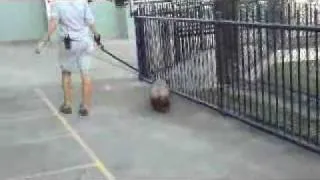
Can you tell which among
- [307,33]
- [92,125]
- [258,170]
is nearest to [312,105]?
[307,33]

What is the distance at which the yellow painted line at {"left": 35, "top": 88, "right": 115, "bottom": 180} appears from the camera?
5.37 metres

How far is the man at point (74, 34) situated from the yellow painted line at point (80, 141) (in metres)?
0.40

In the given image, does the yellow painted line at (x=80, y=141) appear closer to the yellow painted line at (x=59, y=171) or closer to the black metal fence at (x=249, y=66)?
the yellow painted line at (x=59, y=171)

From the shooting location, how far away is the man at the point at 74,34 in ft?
24.3

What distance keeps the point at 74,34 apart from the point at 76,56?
1.06ft

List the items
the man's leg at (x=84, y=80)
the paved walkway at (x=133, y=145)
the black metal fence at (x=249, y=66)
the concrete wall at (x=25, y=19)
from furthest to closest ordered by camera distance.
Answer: the concrete wall at (x=25, y=19)
the man's leg at (x=84, y=80)
the black metal fence at (x=249, y=66)
the paved walkway at (x=133, y=145)

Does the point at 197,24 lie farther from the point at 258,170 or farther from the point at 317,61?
the point at 258,170

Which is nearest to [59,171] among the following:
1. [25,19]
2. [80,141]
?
[80,141]

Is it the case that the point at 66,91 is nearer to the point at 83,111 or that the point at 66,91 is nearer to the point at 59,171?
the point at 83,111

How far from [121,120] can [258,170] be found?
2661mm

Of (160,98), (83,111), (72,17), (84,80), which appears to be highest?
(72,17)

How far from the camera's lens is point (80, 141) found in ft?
21.3

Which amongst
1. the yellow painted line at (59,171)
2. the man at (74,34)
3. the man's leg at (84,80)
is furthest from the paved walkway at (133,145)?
the man at (74,34)

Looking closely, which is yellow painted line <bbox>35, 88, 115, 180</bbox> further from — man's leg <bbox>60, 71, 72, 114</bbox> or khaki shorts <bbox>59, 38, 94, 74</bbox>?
khaki shorts <bbox>59, 38, 94, 74</bbox>
